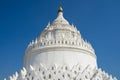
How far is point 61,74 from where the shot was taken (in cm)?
3353

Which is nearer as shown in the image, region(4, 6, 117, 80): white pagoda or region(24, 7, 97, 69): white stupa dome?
region(4, 6, 117, 80): white pagoda

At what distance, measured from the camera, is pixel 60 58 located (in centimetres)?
3731

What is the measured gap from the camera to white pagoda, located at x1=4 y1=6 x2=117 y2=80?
34.0m

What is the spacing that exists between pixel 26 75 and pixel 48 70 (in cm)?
325

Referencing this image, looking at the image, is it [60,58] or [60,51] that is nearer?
[60,58]

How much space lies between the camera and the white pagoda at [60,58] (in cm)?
3400

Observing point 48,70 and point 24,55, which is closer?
point 48,70

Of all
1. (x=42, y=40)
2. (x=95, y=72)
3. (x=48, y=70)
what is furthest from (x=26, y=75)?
(x=95, y=72)

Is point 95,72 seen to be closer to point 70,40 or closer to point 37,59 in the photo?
point 70,40

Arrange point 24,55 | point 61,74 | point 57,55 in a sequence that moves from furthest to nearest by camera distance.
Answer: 1. point 24,55
2. point 57,55
3. point 61,74

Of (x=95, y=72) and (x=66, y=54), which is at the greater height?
(x=66, y=54)

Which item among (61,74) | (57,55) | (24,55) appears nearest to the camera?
(61,74)

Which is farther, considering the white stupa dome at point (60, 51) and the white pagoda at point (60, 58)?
the white stupa dome at point (60, 51)

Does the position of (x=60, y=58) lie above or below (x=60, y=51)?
below
